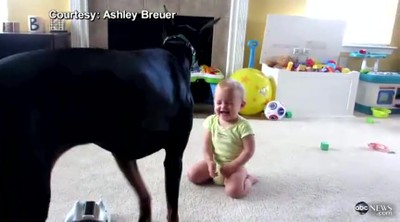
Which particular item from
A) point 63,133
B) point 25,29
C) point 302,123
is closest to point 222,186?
point 63,133

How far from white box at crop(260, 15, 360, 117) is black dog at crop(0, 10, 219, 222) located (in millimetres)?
1997

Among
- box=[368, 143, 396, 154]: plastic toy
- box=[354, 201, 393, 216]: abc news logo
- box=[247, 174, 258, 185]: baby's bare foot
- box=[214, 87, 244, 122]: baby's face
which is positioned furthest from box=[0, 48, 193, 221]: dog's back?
box=[368, 143, 396, 154]: plastic toy

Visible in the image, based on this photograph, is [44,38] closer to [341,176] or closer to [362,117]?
[341,176]

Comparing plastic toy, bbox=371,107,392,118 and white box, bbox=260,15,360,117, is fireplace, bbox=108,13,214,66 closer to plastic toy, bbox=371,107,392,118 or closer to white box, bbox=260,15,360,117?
white box, bbox=260,15,360,117

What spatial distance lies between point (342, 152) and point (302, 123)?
60 centimetres

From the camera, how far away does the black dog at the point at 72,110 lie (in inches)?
21.4

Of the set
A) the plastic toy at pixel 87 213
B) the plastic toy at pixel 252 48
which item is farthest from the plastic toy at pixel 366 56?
the plastic toy at pixel 87 213

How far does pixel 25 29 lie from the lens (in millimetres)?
2689

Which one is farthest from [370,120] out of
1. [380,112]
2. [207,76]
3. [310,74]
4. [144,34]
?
[144,34]

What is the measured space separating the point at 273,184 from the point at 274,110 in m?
1.08

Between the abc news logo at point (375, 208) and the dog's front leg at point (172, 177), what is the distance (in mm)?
734

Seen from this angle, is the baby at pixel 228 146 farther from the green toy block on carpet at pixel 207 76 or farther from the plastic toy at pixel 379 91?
the plastic toy at pixel 379 91

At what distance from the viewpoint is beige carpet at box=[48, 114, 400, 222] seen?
4.05ft

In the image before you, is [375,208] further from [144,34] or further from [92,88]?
[144,34]
